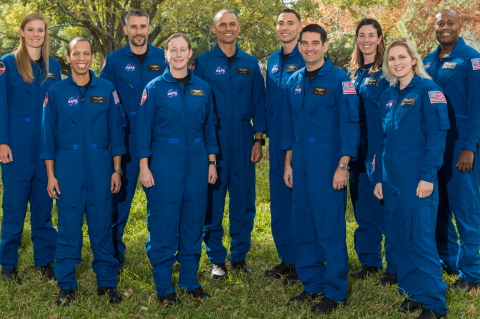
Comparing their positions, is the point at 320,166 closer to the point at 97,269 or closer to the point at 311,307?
the point at 311,307

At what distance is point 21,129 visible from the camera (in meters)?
4.33

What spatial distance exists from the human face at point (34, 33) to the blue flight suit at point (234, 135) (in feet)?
5.28

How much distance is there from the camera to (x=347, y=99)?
148 inches

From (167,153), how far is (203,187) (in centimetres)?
47

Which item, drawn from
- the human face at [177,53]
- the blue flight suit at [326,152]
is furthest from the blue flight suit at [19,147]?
the blue flight suit at [326,152]

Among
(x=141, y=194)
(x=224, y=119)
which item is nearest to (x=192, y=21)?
(x=141, y=194)

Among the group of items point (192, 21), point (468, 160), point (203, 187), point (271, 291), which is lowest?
point (271, 291)

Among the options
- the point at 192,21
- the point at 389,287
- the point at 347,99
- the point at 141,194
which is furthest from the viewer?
the point at 192,21

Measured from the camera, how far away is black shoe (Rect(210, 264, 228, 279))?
15.4 ft

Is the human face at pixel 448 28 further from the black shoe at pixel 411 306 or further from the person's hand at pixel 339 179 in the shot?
the black shoe at pixel 411 306

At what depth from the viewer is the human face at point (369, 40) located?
4.42m

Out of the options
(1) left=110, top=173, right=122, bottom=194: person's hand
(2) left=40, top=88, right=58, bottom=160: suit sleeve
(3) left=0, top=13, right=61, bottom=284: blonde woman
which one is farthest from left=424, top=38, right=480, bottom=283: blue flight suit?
(3) left=0, top=13, right=61, bottom=284: blonde woman

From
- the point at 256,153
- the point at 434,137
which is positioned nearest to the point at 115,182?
the point at 256,153

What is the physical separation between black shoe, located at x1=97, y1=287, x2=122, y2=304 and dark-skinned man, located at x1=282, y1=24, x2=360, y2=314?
1.85 m
